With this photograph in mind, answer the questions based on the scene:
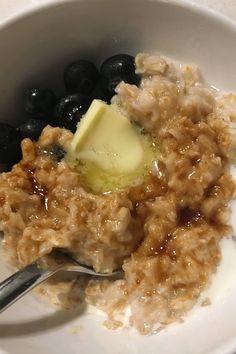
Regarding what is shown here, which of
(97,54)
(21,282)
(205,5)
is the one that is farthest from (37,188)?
(205,5)

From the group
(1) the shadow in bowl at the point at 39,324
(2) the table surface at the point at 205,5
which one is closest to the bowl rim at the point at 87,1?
(2) the table surface at the point at 205,5

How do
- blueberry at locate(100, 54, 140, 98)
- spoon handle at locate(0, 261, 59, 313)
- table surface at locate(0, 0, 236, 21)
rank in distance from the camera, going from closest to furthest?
spoon handle at locate(0, 261, 59, 313), blueberry at locate(100, 54, 140, 98), table surface at locate(0, 0, 236, 21)

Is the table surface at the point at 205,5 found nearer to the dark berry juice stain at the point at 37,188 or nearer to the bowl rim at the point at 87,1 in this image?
the bowl rim at the point at 87,1

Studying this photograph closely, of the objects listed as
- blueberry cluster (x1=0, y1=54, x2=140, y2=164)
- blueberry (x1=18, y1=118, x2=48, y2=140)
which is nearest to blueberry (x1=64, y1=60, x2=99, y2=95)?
blueberry cluster (x1=0, y1=54, x2=140, y2=164)

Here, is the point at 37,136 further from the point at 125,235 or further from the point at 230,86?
the point at 230,86

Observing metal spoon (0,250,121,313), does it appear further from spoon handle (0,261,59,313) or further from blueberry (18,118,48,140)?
blueberry (18,118,48,140)

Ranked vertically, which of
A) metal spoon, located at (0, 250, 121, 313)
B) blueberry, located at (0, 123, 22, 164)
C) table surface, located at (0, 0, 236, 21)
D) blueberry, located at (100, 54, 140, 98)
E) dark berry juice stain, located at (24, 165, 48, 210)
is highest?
table surface, located at (0, 0, 236, 21)

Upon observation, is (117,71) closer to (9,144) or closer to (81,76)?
(81,76)
